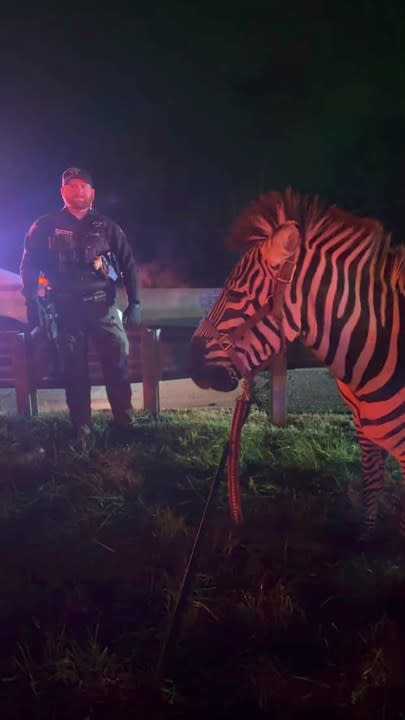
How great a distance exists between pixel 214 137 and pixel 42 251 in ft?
79.3

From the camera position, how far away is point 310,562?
312 centimetres

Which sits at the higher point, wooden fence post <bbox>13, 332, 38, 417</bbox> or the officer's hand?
the officer's hand

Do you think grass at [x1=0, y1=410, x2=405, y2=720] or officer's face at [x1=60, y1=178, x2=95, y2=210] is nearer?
grass at [x1=0, y1=410, x2=405, y2=720]

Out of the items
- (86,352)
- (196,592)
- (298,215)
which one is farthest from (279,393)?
(298,215)

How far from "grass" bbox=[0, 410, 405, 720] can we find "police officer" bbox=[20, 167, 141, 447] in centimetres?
84

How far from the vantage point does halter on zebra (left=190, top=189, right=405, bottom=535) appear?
106 inches

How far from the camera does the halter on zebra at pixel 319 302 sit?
8.80 feet

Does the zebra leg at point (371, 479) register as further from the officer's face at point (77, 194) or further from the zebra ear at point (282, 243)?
the officer's face at point (77, 194)

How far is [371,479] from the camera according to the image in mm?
3447

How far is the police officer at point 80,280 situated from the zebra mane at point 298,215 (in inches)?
91.9

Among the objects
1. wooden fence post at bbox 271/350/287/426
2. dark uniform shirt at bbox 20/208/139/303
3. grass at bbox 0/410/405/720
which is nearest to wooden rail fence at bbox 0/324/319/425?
wooden fence post at bbox 271/350/287/426

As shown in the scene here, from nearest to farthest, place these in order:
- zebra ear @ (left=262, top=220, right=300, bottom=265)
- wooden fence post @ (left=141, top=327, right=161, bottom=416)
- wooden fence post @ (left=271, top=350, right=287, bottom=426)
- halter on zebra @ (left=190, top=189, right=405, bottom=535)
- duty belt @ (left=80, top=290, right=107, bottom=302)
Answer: zebra ear @ (left=262, top=220, right=300, bottom=265) < halter on zebra @ (left=190, top=189, right=405, bottom=535) < duty belt @ (left=80, top=290, right=107, bottom=302) < wooden fence post @ (left=271, top=350, right=287, bottom=426) < wooden fence post @ (left=141, top=327, right=161, bottom=416)

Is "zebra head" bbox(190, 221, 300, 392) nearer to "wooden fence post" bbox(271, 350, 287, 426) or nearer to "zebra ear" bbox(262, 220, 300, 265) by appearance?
"zebra ear" bbox(262, 220, 300, 265)

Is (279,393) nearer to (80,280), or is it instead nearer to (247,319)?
(80,280)
